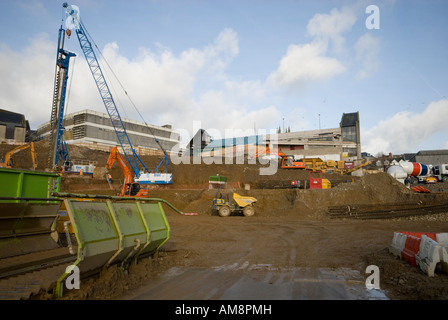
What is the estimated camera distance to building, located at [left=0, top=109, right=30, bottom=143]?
56.9 meters

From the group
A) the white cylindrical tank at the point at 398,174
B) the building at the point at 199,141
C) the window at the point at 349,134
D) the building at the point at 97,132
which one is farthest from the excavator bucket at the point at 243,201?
the window at the point at 349,134

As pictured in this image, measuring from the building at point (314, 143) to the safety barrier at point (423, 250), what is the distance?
137ft

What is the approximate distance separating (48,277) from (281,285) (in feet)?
15.2

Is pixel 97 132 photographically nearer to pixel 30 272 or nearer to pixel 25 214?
pixel 25 214

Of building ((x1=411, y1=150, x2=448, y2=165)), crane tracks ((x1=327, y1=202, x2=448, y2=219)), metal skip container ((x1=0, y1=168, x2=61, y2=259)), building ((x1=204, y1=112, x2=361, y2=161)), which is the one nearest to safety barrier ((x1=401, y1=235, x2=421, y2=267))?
metal skip container ((x1=0, y1=168, x2=61, y2=259))

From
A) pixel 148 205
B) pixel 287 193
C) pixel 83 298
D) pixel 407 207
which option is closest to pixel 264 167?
pixel 287 193

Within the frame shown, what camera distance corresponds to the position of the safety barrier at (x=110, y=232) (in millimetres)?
4359

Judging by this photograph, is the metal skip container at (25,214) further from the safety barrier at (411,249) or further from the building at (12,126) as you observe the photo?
the building at (12,126)

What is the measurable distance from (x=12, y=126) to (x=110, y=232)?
68.1m

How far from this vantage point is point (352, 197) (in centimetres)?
2398

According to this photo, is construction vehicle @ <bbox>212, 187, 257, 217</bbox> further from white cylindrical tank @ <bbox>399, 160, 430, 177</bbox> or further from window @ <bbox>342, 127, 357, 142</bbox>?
window @ <bbox>342, 127, 357, 142</bbox>

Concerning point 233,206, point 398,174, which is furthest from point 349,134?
point 233,206

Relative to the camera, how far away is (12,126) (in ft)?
191
